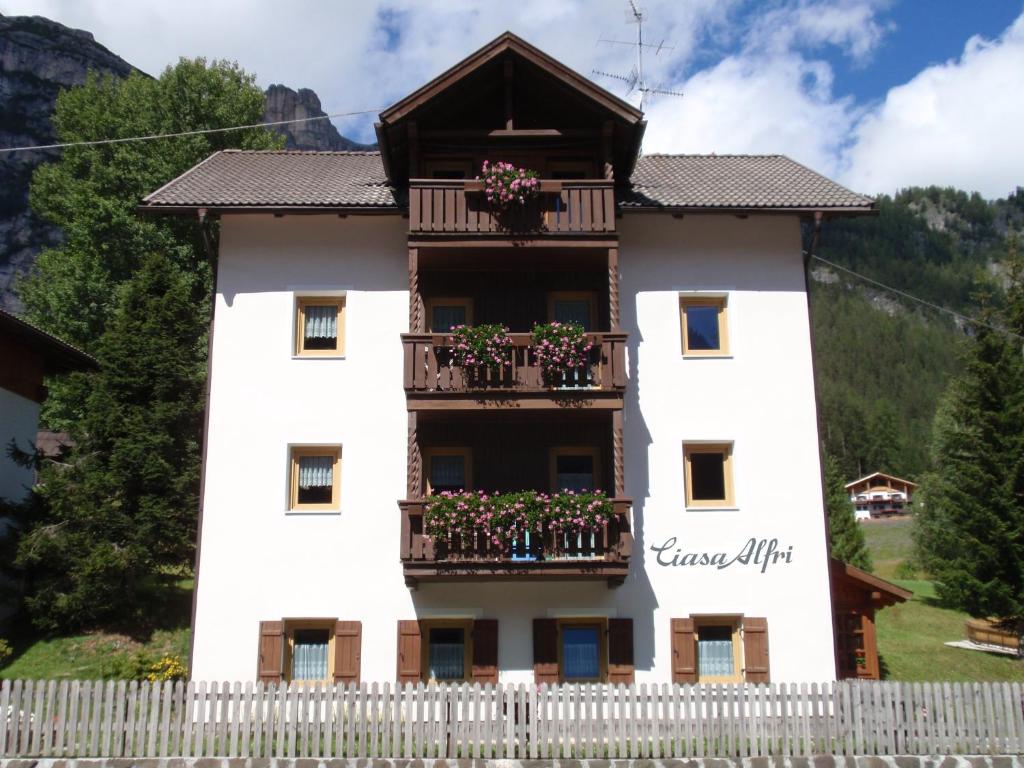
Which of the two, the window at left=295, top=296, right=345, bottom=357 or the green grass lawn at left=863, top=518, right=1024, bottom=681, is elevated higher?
the window at left=295, top=296, right=345, bottom=357

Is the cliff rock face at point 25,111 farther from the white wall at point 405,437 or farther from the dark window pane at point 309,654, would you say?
the dark window pane at point 309,654

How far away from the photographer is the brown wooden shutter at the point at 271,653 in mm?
16953

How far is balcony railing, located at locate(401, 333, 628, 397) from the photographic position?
675 inches

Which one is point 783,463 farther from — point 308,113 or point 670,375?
point 308,113

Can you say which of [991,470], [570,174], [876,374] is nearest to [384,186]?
[570,174]

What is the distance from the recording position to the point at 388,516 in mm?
17703

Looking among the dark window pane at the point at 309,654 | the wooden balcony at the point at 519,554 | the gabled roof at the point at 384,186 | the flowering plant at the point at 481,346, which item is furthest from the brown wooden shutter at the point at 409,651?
the gabled roof at the point at 384,186

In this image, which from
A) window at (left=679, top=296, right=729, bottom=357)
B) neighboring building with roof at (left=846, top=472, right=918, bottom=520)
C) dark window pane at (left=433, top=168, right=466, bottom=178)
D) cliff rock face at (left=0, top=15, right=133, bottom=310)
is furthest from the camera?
neighboring building with roof at (left=846, top=472, right=918, bottom=520)

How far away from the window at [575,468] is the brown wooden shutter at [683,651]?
305 centimetres

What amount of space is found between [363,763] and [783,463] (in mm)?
9430

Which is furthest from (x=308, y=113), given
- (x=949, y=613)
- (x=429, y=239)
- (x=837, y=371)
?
(x=429, y=239)

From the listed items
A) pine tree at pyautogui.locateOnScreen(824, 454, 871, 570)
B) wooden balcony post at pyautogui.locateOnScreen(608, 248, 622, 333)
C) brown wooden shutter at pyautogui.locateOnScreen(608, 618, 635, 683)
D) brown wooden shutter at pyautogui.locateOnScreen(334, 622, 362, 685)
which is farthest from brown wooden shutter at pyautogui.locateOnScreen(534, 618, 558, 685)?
pine tree at pyautogui.locateOnScreen(824, 454, 871, 570)

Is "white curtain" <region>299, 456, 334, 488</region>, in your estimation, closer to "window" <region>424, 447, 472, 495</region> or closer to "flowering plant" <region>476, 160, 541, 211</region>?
"window" <region>424, 447, 472, 495</region>

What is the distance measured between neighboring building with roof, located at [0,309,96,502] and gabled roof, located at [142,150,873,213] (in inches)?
262
